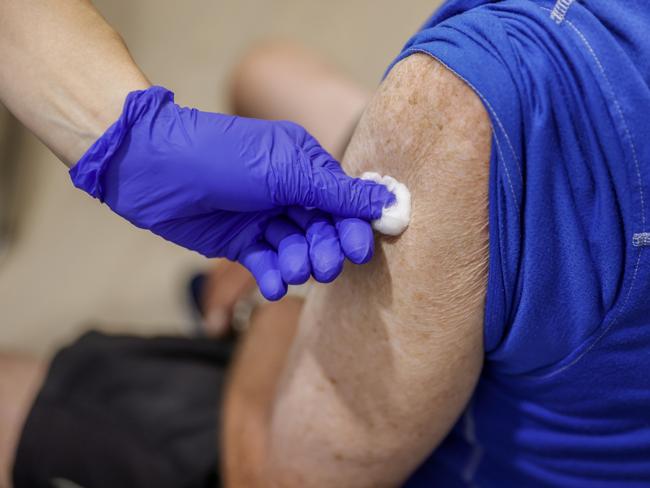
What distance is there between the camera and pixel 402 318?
0.70m

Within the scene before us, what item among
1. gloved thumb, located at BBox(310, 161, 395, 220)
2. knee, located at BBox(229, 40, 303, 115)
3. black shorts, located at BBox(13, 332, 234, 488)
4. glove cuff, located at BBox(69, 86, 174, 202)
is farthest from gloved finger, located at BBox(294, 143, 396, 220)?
knee, located at BBox(229, 40, 303, 115)

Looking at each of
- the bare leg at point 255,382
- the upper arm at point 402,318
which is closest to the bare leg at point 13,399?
the bare leg at point 255,382

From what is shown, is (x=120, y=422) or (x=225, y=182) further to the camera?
(x=120, y=422)

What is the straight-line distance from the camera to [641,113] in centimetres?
60

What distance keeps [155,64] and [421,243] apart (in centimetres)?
148

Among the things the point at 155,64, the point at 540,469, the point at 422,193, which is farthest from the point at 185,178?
the point at 155,64

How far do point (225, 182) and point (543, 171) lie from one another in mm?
276

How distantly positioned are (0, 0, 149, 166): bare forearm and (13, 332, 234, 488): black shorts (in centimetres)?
53

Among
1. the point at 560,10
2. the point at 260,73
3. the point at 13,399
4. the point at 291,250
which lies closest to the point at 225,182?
the point at 291,250

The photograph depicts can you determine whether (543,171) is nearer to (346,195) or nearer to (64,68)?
(346,195)

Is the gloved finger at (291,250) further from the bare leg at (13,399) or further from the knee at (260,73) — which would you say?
the knee at (260,73)

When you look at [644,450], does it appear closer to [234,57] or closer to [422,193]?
[422,193]

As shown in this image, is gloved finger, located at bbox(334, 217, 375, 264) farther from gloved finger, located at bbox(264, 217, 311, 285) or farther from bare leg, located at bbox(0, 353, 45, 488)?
bare leg, located at bbox(0, 353, 45, 488)

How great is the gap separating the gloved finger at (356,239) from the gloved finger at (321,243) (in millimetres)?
11
